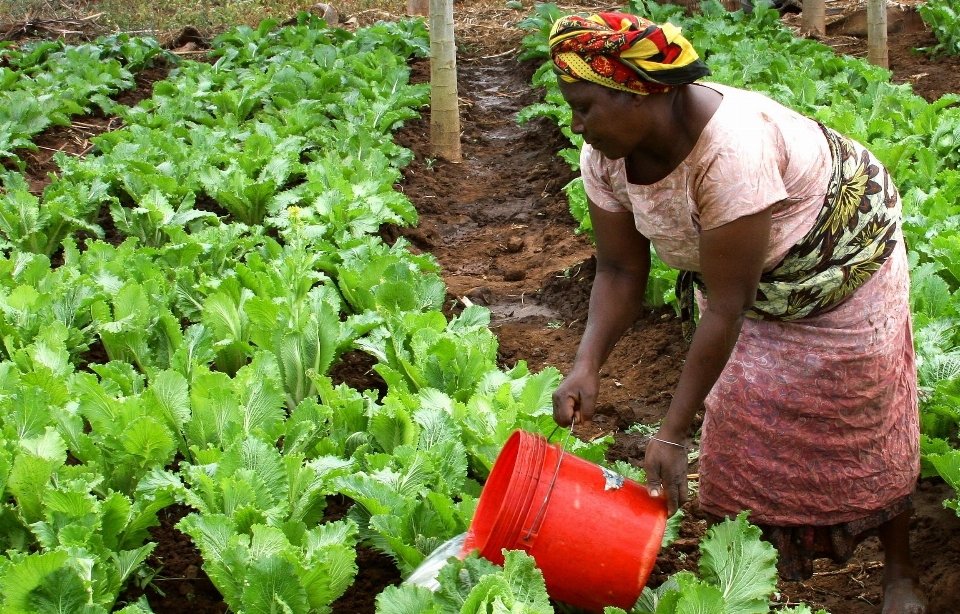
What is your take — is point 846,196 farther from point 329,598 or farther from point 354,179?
point 354,179

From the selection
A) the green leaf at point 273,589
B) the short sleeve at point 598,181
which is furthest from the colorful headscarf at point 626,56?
the green leaf at point 273,589

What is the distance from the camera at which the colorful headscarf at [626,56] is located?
2043mm

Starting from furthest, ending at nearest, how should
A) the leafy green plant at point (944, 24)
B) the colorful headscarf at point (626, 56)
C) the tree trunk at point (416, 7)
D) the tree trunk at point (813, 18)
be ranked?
the tree trunk at point (416, 7)
the tree trunk at point (813, 18)
the leafy green plant at point (944, 24)
the colorful headscarf at point (626, 56)

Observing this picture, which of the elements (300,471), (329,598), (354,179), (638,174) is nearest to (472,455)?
(300,471)

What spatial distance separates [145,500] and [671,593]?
136 centimetres

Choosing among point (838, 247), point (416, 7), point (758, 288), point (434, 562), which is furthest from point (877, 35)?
point (416, 7)

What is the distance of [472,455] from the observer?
10.1ft

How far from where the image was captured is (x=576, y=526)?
2209 millimetres

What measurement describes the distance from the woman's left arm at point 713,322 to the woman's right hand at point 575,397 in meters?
0.23

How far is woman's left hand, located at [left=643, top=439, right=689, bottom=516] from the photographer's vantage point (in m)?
2.21

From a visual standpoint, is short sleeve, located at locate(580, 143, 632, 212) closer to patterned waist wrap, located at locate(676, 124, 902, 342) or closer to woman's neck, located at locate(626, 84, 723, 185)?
woman's neck, located at locate(626, 84, 723, 185)

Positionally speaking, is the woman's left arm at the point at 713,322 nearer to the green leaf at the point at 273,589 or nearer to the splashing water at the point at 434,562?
the splashing water at the point at 434,562

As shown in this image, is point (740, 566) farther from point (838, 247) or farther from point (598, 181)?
point (598, 181)

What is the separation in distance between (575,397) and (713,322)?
407 mm
